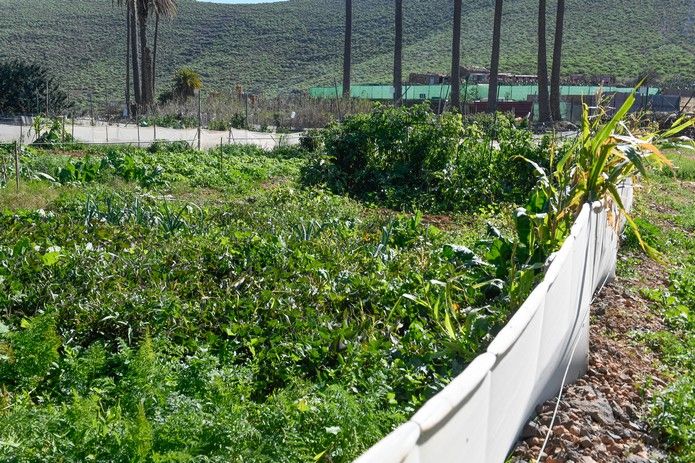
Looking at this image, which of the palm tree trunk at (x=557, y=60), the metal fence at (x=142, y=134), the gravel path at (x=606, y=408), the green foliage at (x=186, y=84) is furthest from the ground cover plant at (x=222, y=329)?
the green foliage at (x=186, y=84)

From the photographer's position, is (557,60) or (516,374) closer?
(516,374)

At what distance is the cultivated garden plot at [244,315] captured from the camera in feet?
12.1

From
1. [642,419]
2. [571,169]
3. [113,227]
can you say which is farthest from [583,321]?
[113,227]

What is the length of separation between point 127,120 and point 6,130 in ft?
36.8

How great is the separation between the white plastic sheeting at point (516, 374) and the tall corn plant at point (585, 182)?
0.60 ft

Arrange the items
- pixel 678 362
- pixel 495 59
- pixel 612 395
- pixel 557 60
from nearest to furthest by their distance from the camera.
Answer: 1. pixel 612 395
2. pixel 678 362
3. pixel 495 59
4. pixel 557 60

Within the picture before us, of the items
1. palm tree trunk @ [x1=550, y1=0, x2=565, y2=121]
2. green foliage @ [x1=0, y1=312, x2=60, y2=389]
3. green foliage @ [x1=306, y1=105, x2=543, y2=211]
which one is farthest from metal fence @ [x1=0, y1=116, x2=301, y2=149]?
green foliage @ [x1=0, y1=312, x2=60, y2=389]

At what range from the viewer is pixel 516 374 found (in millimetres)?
3768

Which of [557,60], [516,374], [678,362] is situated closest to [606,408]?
[678,362]

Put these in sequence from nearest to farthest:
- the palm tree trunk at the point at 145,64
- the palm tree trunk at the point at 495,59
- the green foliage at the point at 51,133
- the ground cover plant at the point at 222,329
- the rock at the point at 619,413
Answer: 1. the ground cover plant at the point at 222,329
2. the rock at the point at 619,413
3. the green foliage at the point at 51,133
4. the palm tree trunk at the point at 495,59
5. the palm tree trunk at the point at 145,64

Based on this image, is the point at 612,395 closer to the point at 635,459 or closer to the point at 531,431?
the point at 635,459

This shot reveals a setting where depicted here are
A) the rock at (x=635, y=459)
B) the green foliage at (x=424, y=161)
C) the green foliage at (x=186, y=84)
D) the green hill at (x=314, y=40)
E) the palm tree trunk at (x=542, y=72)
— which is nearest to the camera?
the rock at (x=635, y=459)

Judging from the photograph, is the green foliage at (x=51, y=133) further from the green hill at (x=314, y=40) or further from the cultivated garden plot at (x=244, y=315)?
the green hill at (x=314, y=40)

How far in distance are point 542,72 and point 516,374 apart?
36.6 meters
